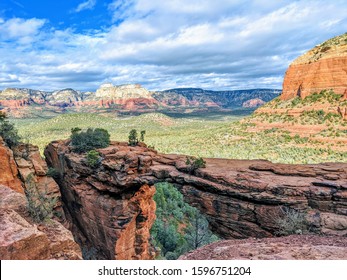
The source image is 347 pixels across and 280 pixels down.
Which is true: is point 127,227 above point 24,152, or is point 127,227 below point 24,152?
below

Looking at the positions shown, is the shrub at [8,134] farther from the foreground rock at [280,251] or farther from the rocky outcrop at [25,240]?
the foreground rock at [280,251]

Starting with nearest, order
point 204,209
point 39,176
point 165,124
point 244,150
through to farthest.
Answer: point 204,209
point 39,176
point 244,150
point 165,124

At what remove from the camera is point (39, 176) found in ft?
76.9

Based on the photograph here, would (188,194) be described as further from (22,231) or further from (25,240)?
(25,240)

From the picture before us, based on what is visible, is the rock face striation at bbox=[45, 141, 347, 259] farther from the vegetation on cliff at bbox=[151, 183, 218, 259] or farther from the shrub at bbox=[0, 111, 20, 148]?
the shrub at bbox=[0, 111, 20, 148]

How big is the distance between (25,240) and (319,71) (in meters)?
71.9

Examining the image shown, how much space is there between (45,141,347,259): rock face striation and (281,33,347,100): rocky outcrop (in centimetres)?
5194

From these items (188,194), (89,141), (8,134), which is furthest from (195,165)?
(8,134)

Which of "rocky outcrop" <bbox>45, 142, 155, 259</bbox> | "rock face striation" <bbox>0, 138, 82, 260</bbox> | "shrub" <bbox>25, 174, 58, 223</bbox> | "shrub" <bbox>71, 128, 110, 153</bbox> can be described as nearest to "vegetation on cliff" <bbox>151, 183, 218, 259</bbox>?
"rocky outcrop" <bbox>45, 142, 155, 259</bbox>

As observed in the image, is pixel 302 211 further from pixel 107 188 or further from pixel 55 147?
pixel 55 147

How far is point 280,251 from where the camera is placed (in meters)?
9.56

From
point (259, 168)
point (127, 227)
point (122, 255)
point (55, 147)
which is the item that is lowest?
point (122, 255)
